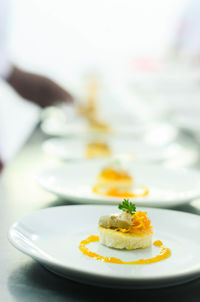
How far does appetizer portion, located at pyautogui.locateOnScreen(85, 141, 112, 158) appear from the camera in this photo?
6.73ft

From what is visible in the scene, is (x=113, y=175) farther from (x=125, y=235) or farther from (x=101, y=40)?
(x=101, y=40)

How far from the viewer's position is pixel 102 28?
8617 mm

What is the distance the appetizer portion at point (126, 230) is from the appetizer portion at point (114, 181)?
0.44m

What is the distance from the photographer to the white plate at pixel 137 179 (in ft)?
4.66

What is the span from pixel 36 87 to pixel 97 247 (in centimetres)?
240

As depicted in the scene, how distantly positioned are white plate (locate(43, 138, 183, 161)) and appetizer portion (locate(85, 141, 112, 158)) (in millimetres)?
24

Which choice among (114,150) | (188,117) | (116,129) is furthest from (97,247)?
(188,117)

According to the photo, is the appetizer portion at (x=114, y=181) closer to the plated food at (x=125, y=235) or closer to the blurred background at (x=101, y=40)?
the plated food at (x=125, y=235)

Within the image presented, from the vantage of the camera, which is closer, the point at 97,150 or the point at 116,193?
the point at 116,193

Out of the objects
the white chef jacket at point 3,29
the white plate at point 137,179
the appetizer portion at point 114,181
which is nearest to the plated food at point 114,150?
the white plate at point 137,179

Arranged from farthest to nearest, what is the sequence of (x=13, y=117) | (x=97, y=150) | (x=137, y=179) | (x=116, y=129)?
(x=13, y=117) → (x=116, y=129) → (x=97, y=150) → (x=137, y=179)

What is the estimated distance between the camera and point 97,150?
6.83 feet

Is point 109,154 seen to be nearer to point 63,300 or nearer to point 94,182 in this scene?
point 94,182

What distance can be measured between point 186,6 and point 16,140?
3.92 metres
